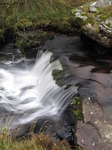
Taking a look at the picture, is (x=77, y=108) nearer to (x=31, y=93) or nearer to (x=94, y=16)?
(x=31, y=93)

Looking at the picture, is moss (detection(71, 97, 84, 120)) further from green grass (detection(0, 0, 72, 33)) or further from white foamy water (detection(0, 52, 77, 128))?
green grass (detection(0, 0, 72, 33))

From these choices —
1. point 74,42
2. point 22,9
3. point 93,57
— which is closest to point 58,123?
point 93,57

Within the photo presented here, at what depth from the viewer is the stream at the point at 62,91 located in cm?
507

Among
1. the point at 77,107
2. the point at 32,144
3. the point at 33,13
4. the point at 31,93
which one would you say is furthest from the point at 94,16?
the point at 32,144

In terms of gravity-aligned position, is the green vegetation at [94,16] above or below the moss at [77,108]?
above

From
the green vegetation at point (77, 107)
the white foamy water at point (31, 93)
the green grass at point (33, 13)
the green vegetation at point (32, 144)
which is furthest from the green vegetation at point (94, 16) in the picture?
the green vegetation at point (32, 144)

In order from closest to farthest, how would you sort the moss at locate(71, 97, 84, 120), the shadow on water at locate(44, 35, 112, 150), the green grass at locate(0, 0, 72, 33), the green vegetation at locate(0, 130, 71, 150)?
1. the green vegetation at locate(0, 130, 71, 150)
2. the shadow on water at locate(44, 35, 112, 150)
3. the moss at locate(71, 97, 84, 120)
4. the green grass at locate(0, 0, 72, 33)

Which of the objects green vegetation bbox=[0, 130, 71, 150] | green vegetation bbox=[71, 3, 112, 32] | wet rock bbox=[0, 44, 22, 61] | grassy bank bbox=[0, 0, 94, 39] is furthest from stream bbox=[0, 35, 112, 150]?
green vegetation bbox=[71, 3, 112, 32]

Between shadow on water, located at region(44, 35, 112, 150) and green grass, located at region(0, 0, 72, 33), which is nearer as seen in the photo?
shadow on water, located at region(44, 35, 112, 150)

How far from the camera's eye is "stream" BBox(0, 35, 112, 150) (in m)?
5.07

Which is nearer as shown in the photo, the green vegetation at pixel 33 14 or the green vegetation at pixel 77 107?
the green vegetation at pixel 77 107

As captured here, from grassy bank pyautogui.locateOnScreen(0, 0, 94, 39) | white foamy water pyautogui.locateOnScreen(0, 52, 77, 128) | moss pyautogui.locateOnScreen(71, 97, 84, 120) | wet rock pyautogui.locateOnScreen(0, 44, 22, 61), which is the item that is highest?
grassy bank pyautogui.locateOnScreen(0, 0, 94, 39)

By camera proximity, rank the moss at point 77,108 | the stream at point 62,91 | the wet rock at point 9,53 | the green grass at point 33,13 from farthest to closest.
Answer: the wet rock at point 9,53 → the green grass at point 33,13 → the moss at point 77,108 → the stream at point 62,91

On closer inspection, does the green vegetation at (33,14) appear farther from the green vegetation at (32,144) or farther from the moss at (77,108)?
the green vegetation at (32,144)
